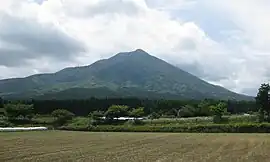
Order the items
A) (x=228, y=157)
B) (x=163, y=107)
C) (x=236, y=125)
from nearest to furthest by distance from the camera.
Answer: (x=228, y=157) → (x=236, y=125) → (x=163, y=107)

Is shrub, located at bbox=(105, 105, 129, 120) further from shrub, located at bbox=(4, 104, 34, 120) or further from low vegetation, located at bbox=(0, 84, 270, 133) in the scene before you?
shrub, located at bbox=(4, 104, 34, 120)

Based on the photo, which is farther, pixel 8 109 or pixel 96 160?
pixel 8 109

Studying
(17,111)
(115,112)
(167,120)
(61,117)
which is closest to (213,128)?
(167,120)

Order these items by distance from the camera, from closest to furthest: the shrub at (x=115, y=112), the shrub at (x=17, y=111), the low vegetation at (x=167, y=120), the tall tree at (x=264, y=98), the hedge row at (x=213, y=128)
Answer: the hedge row at (x=213, y=128) < the low vegetation at (x=167, y=120) < the tall tree at (x=264, y=98) < the shrub at (x=115, y=112) < the shrub at (x=17, y=111)

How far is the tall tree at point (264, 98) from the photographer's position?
355 feet

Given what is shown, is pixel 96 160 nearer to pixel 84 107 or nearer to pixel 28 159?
pixel 28 159

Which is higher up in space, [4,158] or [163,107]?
[163,107]

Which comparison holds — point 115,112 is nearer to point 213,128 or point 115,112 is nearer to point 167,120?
point 167,120

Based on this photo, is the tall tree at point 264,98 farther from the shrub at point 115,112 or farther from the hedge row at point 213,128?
the shrub at point 115,112

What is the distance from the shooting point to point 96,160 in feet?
107

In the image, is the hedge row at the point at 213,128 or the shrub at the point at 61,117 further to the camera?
the shrub at the point at 61,117

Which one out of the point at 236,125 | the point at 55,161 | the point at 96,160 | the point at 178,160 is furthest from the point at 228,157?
the point at 236,125

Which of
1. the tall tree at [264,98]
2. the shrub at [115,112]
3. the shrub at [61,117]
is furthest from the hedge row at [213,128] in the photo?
the shrub at [61,117]

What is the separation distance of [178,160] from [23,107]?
390 ft
